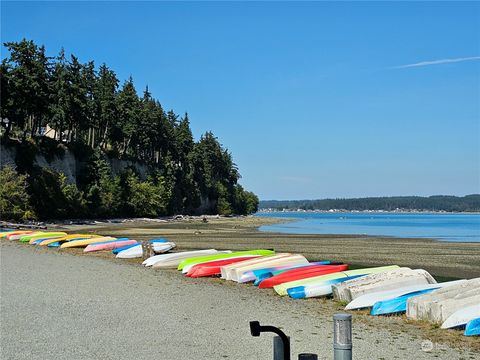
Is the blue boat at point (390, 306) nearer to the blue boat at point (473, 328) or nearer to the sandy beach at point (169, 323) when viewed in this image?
the sandy beach at point (169, 323)

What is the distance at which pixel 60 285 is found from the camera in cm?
1466

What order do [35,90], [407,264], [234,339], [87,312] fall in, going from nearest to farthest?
[234,339] < [87,312] < [407,264] < [35,90]

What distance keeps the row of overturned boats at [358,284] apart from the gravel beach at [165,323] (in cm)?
48

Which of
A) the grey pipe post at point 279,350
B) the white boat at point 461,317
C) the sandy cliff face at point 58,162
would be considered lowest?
the white boat at point 461,317

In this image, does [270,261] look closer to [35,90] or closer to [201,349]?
[201,349]

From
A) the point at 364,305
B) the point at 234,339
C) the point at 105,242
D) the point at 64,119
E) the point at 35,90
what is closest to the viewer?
the point at 234,339

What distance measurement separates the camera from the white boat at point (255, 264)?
54.0 ft

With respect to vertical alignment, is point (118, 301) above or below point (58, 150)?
below

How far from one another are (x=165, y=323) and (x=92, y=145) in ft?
279

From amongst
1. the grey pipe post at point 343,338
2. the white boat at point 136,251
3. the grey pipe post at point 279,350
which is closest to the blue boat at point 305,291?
the grey pipe post at point 279,350

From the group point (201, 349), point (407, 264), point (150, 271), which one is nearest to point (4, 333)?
point (201, 349)

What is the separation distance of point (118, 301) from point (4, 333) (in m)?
3.61

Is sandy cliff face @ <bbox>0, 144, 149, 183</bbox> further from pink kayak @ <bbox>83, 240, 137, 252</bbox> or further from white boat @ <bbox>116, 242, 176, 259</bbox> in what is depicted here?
white boat @ <bbox>116, 242, 176, 259</bbox>

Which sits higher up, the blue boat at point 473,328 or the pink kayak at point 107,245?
the pink kayak at point 107,245
